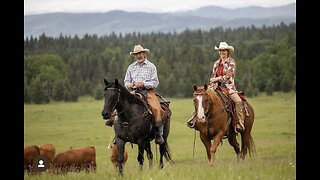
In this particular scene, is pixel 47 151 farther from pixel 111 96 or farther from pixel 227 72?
pixel 227 72

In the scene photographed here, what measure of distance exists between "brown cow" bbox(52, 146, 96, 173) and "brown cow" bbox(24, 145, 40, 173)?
0.74m

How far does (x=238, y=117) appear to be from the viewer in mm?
13141

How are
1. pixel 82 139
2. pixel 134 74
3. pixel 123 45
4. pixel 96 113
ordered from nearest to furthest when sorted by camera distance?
1. pixel 134 74
2. pixel 82 139
3. pixel 96 113
4. pixel 123 45

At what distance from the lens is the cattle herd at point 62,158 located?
12.5m

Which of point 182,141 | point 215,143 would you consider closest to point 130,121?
point 215,143

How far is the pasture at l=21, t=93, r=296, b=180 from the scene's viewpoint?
441 inches

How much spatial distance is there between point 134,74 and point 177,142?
18.2 meters

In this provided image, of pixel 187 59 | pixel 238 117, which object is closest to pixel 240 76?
pixel 187 59

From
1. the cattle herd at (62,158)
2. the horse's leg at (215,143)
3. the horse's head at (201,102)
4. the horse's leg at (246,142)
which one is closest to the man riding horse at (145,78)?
the horse's head at (201,102)

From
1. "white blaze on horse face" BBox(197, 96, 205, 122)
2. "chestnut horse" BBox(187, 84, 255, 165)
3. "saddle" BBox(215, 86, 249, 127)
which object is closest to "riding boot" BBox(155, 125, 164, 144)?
"chestnut horse" BBox(187, 84, 255, 165)

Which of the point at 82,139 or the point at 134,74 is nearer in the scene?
the point at 134,74

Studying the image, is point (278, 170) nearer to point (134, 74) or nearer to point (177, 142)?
point (134, 74)

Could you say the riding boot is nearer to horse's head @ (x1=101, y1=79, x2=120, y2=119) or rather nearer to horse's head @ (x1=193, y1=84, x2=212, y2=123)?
horse's head @ (x1=193, y1=84, x2=212, y2=123)
